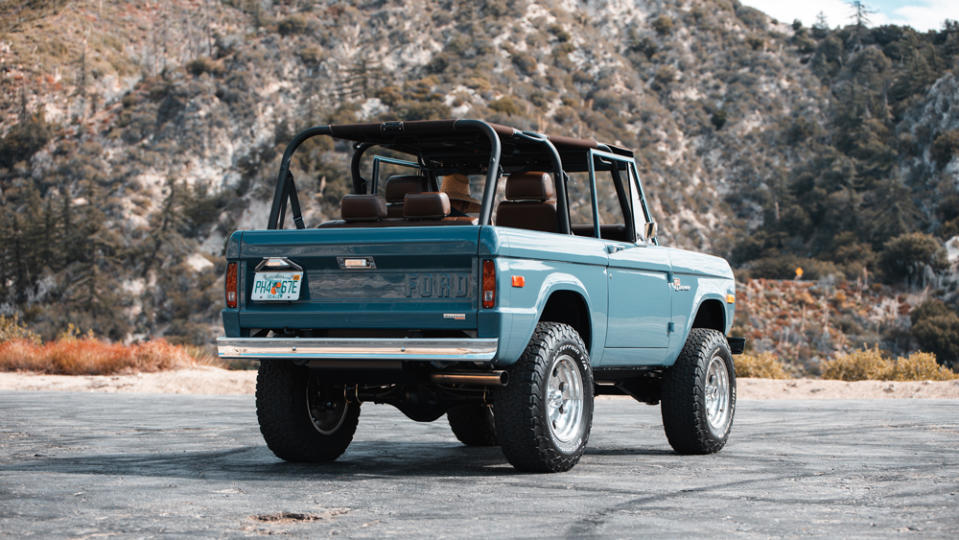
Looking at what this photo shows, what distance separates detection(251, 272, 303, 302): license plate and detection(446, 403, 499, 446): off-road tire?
2.75 m

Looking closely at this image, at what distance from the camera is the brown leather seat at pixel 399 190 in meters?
9.38

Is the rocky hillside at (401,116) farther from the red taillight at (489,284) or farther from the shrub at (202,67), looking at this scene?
the red taillight at (489,284)

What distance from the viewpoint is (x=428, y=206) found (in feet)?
26.8

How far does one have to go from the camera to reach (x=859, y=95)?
9100cm

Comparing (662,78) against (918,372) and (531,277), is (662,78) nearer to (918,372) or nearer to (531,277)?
(918,372)

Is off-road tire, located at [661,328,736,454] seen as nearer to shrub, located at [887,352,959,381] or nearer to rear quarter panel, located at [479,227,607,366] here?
rear quarter panel, located at [479,227,607,366]

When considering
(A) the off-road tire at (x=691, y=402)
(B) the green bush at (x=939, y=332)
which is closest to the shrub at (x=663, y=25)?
(B) the green bush at (x=939, y=332)

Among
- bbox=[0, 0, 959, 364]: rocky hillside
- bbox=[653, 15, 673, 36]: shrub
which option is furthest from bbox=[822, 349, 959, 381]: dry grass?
bbox=[653, 15, 673, 36]: shrub

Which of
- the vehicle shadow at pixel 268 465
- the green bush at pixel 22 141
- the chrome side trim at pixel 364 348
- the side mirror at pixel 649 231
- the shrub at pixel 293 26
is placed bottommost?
the vehicle shadow at pixel 268 465

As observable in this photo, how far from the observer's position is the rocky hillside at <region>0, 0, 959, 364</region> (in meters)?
67.0

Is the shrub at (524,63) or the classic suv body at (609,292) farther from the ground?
the shrub at (524,63)

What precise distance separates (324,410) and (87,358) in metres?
16.4

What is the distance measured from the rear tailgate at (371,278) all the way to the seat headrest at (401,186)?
1620 mm

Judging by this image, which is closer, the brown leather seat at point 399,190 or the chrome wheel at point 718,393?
the brown leather seat at point 399,190
